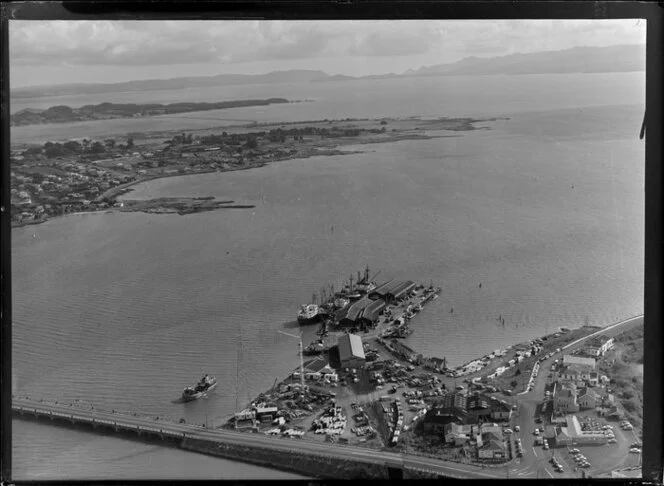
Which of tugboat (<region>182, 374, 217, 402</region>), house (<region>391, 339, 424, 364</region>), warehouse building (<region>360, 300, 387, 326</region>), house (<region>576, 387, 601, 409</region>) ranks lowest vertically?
house (<region>576, 387, 601, 409</region>)

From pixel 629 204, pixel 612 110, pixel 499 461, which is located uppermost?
pixel 612 110


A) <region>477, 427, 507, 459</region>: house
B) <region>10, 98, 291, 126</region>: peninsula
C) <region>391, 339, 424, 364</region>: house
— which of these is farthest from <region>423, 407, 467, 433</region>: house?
<region>10, 98, 291, 126</region>: peninsula

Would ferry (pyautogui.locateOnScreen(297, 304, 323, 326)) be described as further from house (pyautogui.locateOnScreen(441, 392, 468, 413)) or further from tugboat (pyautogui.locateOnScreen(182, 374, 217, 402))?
house (pyautogui.locateOnScreen(441, 392, 468, 413))

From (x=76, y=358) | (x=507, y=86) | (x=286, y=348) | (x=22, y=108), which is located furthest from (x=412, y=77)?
(x=76, y=358)

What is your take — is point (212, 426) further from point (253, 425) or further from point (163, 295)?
point (163, 295)

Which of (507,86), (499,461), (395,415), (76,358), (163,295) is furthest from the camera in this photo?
(507,86)

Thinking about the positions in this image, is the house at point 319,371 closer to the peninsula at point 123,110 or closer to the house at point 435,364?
the house at point 435,364
